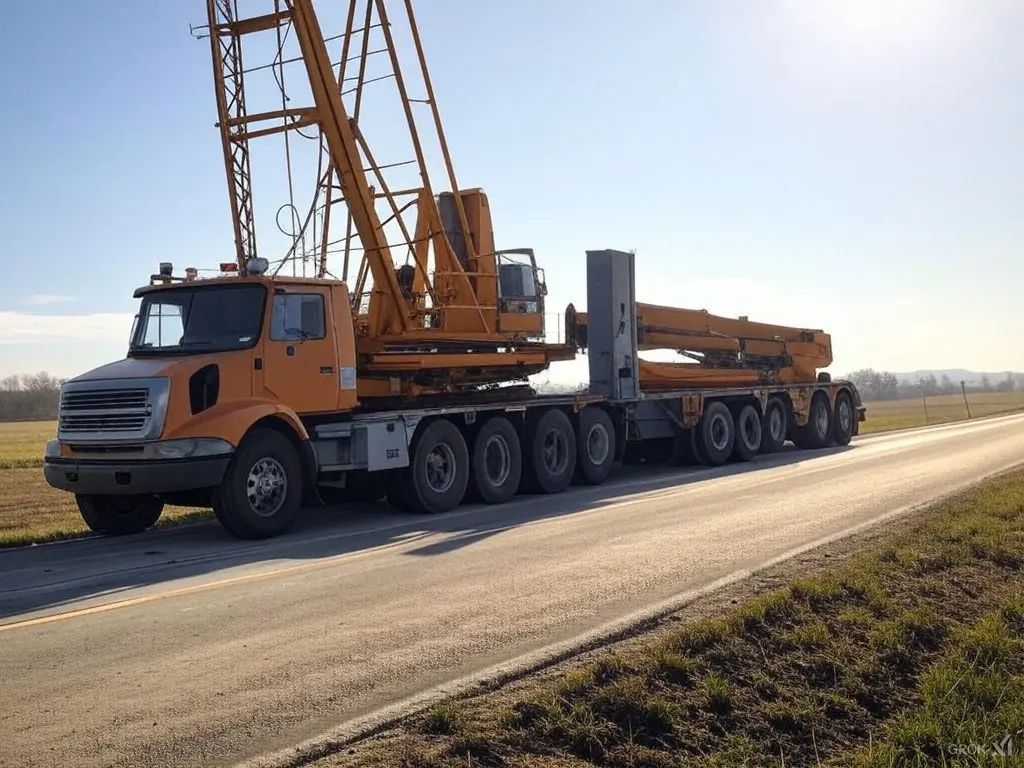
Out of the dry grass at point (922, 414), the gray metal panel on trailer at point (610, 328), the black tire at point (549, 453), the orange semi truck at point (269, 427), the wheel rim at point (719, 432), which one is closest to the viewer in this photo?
the orange semi truck at point (269, 427)

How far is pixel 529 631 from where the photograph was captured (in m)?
7.00

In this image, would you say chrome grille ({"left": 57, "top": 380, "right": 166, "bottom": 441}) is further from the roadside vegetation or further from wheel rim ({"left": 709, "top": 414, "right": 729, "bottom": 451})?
wheel rim ({"left": 709, "top": 414, "right": 729, "bottom": 451})

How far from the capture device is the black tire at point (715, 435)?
70.9ft

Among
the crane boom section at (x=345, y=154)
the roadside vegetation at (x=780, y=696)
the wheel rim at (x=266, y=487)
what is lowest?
the roadside vegetation at (x=780, y=696)

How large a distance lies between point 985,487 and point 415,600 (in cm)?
945

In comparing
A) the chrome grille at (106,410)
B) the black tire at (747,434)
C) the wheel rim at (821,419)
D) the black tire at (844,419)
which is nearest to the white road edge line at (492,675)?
the chrome grille at (106,410)

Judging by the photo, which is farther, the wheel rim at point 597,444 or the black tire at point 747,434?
the black tire at point 747,434

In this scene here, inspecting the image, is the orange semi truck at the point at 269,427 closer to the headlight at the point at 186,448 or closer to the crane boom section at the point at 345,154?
the headlight at the point at 186,448

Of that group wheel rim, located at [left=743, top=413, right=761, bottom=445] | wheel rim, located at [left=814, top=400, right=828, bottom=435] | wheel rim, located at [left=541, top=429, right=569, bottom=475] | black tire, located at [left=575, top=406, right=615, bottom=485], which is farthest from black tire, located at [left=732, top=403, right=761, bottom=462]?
wheel rim, located at [left=541, top=429, right=569, bottom=475]

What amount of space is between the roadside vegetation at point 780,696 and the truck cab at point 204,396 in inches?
256

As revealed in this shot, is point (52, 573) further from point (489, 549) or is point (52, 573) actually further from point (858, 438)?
point (858, 438)

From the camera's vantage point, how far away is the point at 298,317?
1328 centimetres

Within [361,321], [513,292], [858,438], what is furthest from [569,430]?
[858,438]

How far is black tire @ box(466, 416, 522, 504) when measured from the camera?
15.5 m
